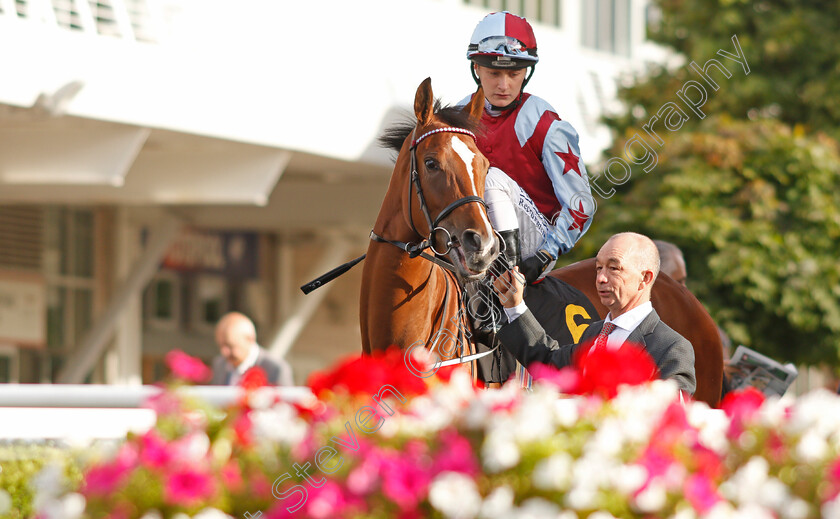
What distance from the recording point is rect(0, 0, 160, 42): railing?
8062mm

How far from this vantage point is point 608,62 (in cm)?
1459

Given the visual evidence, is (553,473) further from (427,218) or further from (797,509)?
(427,218)

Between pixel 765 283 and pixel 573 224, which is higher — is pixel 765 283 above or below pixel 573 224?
below

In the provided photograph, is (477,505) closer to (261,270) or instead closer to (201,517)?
(201,517)

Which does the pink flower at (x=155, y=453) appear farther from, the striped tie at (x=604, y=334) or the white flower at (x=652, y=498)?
the striped tie at (x=604, y=334)

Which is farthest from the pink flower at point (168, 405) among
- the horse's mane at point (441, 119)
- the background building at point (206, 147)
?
the background building at point (206, 147)

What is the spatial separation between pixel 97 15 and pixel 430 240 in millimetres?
6173

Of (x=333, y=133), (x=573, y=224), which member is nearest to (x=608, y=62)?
(x=333, y=133)

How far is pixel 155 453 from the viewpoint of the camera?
6.27 ft

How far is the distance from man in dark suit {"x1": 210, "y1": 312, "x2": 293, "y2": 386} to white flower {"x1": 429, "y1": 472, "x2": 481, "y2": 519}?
4896 millimetres

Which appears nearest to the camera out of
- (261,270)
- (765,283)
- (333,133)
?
(765,283)

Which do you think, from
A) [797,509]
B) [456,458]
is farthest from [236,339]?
[797,509]

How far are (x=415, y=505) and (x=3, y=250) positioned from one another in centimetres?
1115

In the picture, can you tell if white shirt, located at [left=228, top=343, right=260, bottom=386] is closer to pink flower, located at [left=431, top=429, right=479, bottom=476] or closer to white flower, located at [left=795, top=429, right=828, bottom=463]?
pink flower, located at [left=431, top=429, right=479, bottom=476]
